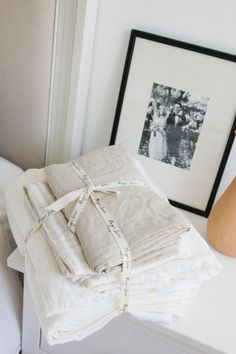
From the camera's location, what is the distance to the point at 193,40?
0.88 metres

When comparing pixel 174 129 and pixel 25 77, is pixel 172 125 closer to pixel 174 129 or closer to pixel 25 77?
pixel 174 129

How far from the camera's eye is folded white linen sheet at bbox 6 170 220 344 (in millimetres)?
663

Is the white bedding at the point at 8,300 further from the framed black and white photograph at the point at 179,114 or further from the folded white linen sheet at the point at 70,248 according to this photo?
the framed black and white photograph at the point at 179,114

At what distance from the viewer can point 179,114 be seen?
0.94 metres

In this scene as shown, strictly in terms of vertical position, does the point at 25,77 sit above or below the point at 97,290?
above

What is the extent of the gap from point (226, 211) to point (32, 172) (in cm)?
44

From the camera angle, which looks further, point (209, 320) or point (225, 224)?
point (225, 224)

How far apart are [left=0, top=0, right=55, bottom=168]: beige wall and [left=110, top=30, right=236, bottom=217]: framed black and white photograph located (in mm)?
210

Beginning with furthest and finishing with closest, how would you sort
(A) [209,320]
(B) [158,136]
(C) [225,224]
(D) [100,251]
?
(B) [158,136]
(C) [225,224]
(A) [209,320]
(D) [100,251]

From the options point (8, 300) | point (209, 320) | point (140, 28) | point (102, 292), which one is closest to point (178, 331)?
A: point (209, 320)

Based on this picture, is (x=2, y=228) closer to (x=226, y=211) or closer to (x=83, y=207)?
(x=83, y=207)

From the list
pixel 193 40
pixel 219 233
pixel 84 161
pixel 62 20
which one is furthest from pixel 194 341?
Result: pixel 62 20

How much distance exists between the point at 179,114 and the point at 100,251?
0.43m

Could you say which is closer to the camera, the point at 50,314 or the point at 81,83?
the point at 50,314
